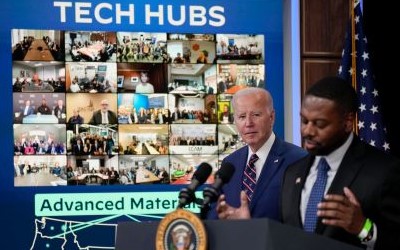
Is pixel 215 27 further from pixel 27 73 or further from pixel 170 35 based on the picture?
pixel 27 73

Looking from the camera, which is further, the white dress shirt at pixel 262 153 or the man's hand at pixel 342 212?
the white dress shirt at pixel 262 153

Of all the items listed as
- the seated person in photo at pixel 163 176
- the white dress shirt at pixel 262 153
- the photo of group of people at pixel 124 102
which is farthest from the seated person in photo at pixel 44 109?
the white dress shirt at pixel 262 153

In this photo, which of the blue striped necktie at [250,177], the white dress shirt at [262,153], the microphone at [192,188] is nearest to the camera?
the microphone at [192,188]

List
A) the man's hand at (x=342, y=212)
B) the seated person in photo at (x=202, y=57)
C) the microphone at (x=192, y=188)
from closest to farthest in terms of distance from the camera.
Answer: the man's hand at (x=342, y=212) < the microphone at (x=192, y=188) < the seated person in photo at (x=202, y=57)

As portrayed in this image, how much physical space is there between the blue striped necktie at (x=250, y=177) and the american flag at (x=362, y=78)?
6.66 feet

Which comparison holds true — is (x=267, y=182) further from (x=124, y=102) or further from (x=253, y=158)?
(x=124, y=102)

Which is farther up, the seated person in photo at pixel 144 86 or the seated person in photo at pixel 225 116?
the seated person in photo at pixel 144 86

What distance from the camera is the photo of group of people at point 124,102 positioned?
182 inches

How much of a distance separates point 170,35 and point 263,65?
2.58ft

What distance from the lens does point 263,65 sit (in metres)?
4.97

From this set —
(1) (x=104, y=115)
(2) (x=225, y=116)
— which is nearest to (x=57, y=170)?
(1) (x=104, y=115)

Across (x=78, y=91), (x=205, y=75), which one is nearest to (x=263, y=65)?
(x=205, y=75)

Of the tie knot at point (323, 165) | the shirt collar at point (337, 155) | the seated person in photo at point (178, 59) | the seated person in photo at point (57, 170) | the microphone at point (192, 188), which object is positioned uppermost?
the seated person in photo at point (178, 59)

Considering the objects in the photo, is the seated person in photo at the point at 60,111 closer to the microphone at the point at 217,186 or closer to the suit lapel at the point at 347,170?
the microphone at the point at 217,186
